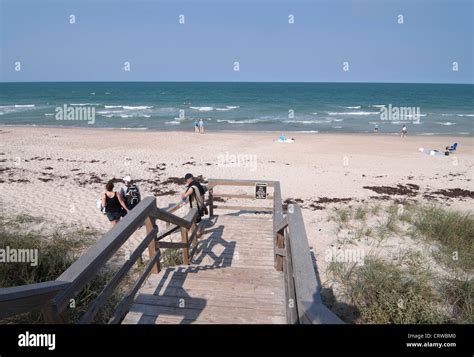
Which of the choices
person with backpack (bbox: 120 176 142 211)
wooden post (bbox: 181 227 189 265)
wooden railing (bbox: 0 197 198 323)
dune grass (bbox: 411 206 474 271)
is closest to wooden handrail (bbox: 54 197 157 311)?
wooden railing (bbox: 0 197 198 323)

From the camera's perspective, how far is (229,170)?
1650 cm

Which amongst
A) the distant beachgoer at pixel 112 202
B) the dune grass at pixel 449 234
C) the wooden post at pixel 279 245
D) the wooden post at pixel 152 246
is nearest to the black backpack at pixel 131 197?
the distant beachgoer at pixel 112 202

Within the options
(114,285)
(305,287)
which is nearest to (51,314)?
(114,285)

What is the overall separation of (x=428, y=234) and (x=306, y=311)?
26.1 feet

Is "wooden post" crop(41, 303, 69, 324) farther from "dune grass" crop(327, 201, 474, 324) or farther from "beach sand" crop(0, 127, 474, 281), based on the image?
"beach sand" crop(0, 127, 474, 281)

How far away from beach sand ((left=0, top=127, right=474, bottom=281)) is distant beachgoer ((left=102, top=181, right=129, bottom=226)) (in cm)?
203

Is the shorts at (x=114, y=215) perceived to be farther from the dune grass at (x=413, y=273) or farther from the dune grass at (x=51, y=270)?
the dune grass at (x=413, y=273)

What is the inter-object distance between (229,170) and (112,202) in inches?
382

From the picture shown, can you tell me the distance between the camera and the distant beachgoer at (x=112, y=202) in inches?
279

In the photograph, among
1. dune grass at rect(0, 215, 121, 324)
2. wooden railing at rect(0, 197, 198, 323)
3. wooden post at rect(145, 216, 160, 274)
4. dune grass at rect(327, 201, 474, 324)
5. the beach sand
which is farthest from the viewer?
→ the beach sand

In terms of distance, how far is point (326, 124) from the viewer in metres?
39.3

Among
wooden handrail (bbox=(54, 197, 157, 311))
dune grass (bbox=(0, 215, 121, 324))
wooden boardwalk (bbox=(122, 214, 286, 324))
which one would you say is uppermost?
wooden handrail (bbox=(54, 197, 157, 311))

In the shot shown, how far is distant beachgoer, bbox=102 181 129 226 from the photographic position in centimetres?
709
